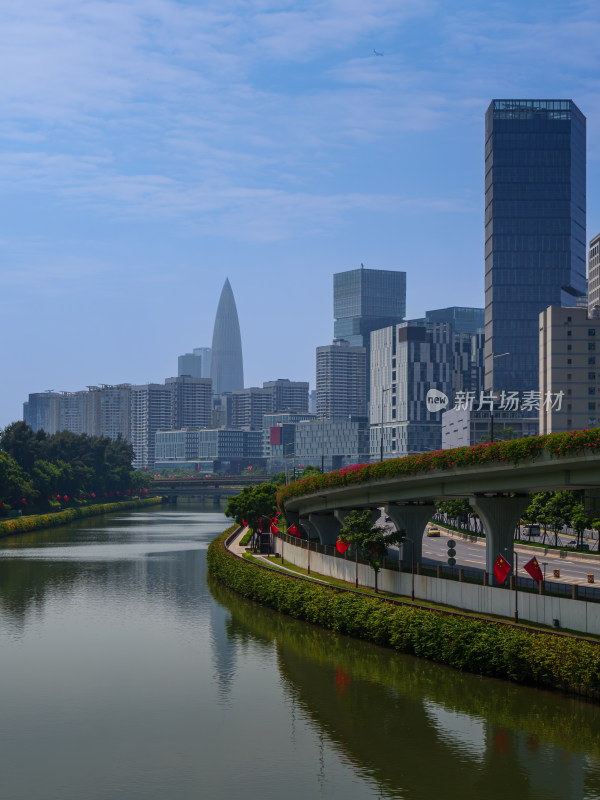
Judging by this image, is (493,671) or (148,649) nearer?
(493,671)

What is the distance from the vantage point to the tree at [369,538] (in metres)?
67.0

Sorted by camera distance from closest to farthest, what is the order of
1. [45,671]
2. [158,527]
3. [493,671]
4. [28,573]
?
[493,671], [45,671], [28,573], [158,527]

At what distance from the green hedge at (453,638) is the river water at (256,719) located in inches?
31.4

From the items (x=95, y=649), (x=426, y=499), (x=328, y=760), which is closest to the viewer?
(x=328, y=760)

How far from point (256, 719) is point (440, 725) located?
306 inches

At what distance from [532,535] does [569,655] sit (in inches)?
2568

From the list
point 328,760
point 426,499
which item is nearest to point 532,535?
point 426,499

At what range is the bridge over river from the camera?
5207cm

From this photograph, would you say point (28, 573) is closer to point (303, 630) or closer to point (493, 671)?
point (303, 630)

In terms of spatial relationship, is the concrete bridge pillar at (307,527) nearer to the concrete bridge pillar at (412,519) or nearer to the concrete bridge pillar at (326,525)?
the concrete bridge pillar at (326,525)

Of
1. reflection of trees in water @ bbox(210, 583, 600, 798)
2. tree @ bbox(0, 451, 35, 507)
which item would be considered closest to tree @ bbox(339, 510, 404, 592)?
reflection of trees in water @ bbox(210, 583, 600, 798)

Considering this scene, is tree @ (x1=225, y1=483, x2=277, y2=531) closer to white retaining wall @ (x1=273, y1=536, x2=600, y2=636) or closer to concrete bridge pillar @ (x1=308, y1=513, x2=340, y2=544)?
concrete bridge pillar @ (x1=308, y1=513, x2=340, y2=544)

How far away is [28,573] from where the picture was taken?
319 feet

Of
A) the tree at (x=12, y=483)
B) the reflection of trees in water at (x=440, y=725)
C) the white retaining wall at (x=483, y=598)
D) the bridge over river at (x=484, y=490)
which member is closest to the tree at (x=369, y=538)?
the white retaining wall at (x=483, y=598)
